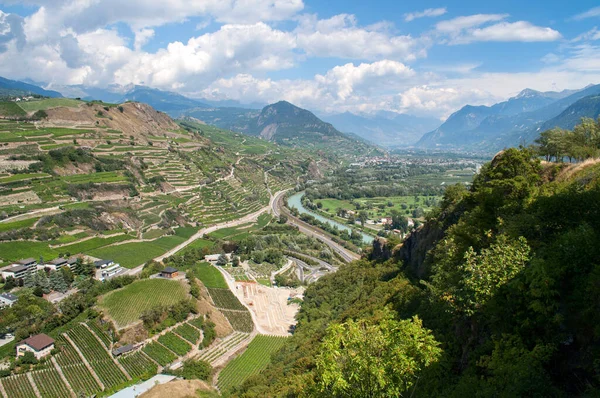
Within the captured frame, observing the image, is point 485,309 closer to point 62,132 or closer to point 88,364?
point 88,364

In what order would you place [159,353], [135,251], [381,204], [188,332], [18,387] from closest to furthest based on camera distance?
[18,387]
[159,353]
[188,332]
[135,251]
[381,204]

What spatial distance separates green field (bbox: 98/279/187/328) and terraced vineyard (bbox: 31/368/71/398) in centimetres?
843

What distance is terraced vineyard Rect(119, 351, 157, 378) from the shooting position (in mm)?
39344

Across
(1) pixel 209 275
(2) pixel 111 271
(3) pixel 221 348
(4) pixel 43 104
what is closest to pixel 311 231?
(1) pixel 209 275

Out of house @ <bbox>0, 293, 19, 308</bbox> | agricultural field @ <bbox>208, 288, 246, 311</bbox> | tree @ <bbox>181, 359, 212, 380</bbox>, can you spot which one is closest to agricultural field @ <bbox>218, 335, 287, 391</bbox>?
tree @ <bbox>181, 359, 212, 380</bbox>

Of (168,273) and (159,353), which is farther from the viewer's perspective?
(168,273)

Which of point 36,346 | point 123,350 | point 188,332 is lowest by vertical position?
point 188,332

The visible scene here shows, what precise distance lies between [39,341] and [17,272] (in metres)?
19.6

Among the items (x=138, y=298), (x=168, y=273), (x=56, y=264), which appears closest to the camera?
(x=138, y=298)

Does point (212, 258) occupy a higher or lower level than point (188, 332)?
higher

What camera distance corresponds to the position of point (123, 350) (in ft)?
136

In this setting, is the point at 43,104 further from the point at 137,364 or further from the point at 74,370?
the point at 137,364

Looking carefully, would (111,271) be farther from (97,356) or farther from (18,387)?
(18,387)

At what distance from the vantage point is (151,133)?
148 m
